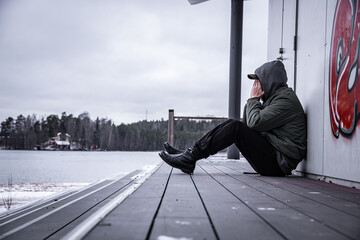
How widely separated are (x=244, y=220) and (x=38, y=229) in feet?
2.65

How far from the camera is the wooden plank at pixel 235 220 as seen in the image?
0.98m

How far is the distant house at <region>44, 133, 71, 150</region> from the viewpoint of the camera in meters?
73.9

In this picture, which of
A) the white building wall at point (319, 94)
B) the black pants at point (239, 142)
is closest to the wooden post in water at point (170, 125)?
the white building wall at point (319, 94)

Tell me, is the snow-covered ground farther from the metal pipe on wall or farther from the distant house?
the distant house

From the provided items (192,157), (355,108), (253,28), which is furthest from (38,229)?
(253,28)

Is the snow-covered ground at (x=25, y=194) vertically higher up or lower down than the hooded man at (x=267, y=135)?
lower down

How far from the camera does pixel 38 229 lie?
4.16 ft

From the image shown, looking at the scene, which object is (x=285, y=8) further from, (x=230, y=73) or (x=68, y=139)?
(x=68, y=139)

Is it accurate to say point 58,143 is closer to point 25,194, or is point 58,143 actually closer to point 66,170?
point 66,170

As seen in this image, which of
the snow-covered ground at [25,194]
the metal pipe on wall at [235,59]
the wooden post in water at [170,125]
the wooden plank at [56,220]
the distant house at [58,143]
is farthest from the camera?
the distant house at [58,143]

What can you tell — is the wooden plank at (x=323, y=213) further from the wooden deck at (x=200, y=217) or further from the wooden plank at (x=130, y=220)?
the wooden plank at (x=130, y=220)

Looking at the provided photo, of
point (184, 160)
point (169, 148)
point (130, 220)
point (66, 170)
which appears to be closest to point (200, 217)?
point (130, 220)

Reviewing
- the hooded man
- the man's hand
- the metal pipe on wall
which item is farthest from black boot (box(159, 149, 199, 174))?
the metal pipe on wall

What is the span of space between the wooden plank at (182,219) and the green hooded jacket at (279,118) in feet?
4.38
